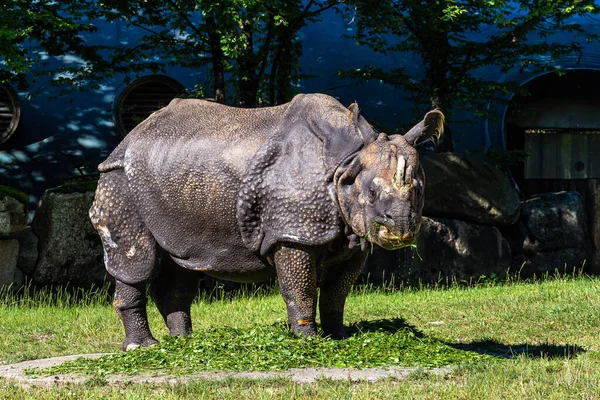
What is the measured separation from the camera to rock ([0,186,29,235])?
39.8ft

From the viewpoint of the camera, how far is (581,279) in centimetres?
1383

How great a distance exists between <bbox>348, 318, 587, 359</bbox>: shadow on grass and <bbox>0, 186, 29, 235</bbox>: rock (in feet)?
17.9

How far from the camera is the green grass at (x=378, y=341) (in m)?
6.24

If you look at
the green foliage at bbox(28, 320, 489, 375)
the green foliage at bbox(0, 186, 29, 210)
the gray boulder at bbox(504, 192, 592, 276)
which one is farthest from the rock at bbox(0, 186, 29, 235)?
the gray boulder at bbox(504, 192, 592, 276)

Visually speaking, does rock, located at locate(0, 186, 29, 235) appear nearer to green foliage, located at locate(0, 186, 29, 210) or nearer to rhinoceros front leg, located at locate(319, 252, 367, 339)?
green foliage, located at locate(0, 186, 29, 210)

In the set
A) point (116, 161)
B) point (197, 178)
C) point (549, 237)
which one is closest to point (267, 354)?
point (197, 178)

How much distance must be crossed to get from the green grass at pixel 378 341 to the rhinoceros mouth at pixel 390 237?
2.92ft

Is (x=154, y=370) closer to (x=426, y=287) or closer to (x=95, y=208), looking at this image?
(x=95, y=208)

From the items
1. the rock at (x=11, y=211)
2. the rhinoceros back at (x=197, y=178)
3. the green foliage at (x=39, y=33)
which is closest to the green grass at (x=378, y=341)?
the rhinoceros back at (x=197, y=178)

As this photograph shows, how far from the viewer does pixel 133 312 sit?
8.12 metres

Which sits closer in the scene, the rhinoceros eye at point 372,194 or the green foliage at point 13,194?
the rhinoceros eye at point 372,194

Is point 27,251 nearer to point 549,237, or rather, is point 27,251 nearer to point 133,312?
point 133,312

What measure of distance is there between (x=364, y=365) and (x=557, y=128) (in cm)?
1295

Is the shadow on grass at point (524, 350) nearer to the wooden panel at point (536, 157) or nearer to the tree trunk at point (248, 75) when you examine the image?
the tree trunk at point (248, 75)
